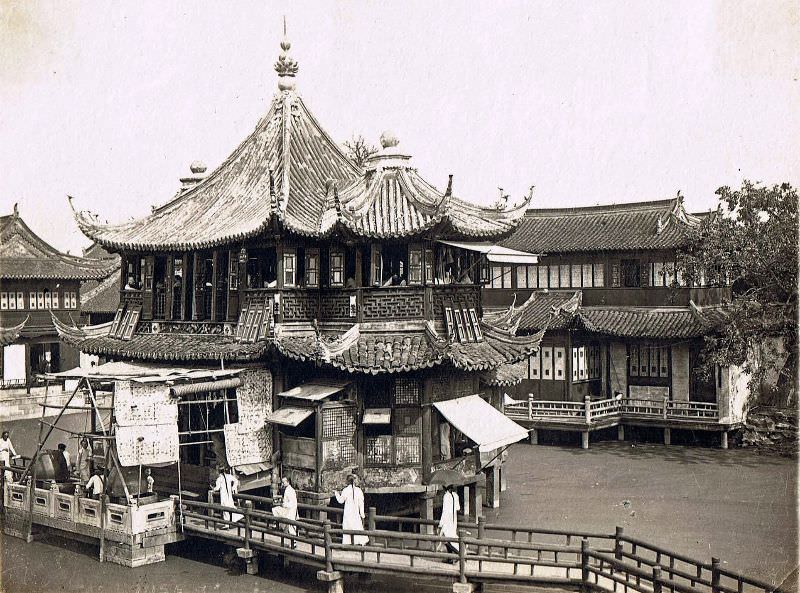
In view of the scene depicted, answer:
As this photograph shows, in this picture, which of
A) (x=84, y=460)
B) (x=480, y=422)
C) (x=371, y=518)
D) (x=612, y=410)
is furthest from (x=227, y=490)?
(x=612, y=410)

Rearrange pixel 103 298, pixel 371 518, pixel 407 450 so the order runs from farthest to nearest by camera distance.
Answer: pixel 103 298, pixel 407 450, pixel 371 518

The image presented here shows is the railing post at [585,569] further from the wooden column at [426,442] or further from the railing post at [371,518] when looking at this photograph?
the wooden column at [426,442]

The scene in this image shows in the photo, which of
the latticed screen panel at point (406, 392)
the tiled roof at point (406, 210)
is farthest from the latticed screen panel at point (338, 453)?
the tiled roof at point (406, 210)

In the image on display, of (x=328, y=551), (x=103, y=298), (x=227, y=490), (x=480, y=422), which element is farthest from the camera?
(x=103, y=298)

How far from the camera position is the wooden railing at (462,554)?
51.5ft

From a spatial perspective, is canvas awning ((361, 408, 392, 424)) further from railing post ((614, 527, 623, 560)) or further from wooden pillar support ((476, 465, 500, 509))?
railing post ((614, 527, 623, 560))

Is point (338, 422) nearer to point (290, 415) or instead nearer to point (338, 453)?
point (338, 453)

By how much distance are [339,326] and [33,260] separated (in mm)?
32209

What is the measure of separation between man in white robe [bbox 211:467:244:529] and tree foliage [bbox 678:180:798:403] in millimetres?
15608

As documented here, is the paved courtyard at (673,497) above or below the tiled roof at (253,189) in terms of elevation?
below

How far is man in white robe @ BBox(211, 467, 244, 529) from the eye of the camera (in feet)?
68.3

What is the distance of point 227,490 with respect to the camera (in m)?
20.9

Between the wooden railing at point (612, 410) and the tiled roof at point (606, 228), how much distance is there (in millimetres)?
6185

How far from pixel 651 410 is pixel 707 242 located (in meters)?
7.49
